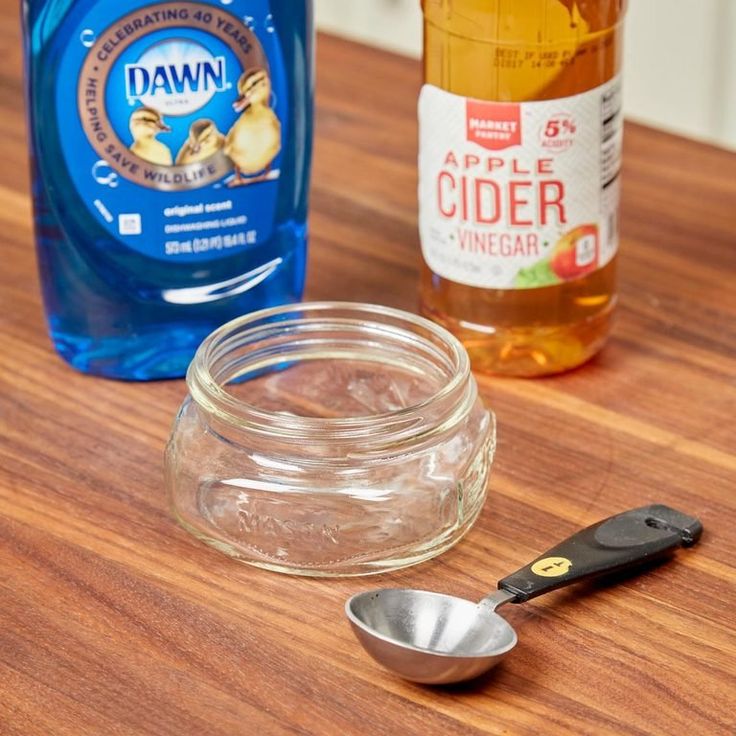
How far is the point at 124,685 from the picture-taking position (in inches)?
24.8

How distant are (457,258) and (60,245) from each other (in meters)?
0.22

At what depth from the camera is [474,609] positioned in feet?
2.13

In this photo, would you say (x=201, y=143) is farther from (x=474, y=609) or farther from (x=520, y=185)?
(x=474, y=609)

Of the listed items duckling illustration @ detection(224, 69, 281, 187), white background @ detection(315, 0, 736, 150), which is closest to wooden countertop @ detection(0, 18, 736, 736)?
duckling illustration @ detection(224, 69, 281, 187)

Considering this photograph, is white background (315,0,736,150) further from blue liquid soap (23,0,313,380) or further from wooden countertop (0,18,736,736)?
blue liquid soap (23,0,313,380)

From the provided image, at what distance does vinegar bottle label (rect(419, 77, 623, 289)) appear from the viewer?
2.66ft

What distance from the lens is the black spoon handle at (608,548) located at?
675 millimetres

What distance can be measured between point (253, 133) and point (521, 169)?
0.15m

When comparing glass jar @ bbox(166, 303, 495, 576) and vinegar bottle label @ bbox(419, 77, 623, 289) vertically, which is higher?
vinegar bottle label @ bbox(419, 77, 623, 289)

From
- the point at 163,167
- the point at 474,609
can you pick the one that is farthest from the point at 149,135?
the point at 474,609

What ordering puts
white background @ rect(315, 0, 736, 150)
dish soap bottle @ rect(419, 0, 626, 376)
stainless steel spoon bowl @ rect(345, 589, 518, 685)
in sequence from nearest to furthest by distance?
stainless steel spoon bowl @ rect(345, 589, 518, 685)
dish soap bottle @ rect(419, 0, 626, 376)
white background @ rect(315, 0, 736, 150)

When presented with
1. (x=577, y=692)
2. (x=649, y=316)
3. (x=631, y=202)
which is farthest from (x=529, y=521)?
(x=631, y=202)

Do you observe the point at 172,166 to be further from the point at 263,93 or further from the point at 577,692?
the point at 577,692

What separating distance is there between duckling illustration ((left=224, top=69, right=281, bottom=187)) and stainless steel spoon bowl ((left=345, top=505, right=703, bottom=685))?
287mm
